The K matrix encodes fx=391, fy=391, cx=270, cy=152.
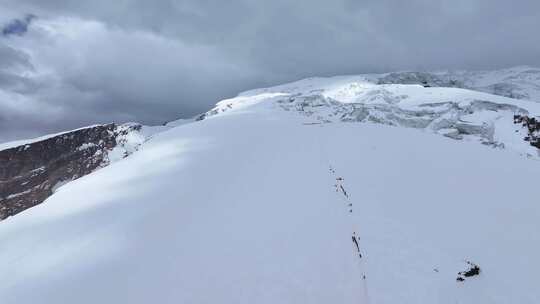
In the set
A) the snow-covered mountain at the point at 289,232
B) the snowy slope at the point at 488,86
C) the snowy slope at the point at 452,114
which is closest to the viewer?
the snow-covered mountain at the point at 289,232

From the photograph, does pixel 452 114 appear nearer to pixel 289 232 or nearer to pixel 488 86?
pixel 289 232

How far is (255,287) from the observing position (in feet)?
18.3

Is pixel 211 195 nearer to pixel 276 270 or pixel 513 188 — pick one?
pixel 276 270

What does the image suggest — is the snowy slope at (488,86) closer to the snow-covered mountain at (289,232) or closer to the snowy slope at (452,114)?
the snowy slope at (452,114)

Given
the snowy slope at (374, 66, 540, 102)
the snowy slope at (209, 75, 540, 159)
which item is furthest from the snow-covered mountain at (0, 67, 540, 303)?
the snowy slope at (374, 66, 540, 102)

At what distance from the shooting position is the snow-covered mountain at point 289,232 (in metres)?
5.60

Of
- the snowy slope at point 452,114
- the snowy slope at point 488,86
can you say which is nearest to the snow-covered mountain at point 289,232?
the snowy slope at point 452,114

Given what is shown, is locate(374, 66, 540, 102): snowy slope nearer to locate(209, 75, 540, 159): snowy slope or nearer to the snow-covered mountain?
locate(209, 75, 540, 159): snowy slope

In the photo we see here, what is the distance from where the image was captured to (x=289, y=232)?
7.16 meters

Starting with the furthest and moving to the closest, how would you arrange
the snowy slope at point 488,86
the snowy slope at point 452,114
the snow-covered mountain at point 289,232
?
the snowy slope at point 488,86, the snowy slope at point 452,114, the snow-covered mountain at point 289,232

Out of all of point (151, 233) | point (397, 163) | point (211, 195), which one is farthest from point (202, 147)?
point (151, 233)

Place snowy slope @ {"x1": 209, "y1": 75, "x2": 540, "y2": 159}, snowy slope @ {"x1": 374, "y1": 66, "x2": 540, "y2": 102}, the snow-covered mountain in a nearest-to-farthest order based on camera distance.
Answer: the snow-covered mountain < snowy slope @ {"x1": 209, "y1": 75, "x2": 540, "y2": 159} < snowy slope @ {"x1": 374, "y1": 66, "x2": 540, "y2": 102}

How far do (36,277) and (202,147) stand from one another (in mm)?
10216

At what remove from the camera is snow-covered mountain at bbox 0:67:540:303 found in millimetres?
5598
